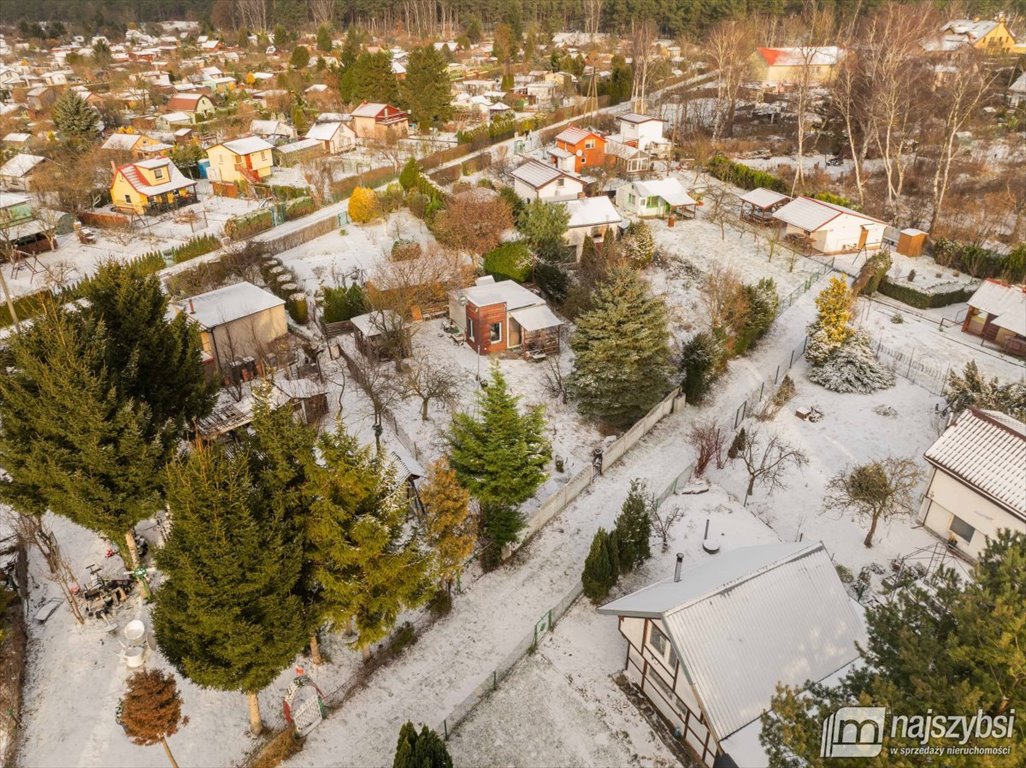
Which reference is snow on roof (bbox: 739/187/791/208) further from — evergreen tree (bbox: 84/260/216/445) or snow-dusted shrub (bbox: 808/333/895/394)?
evergreen tree (bbox: 84/260/216/445)

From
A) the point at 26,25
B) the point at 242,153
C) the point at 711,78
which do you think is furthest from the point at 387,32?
the point at 242,153

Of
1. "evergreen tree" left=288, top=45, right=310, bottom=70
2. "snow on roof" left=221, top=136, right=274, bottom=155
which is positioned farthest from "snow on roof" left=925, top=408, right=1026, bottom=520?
"evergreen tree" left=288, top=45, right=310, bottom=70

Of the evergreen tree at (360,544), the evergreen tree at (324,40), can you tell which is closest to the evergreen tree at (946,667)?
the evergreen tree at (360,544)

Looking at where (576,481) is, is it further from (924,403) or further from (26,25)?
(26,25)

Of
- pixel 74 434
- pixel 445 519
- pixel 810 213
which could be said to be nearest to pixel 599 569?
pixel 445 519

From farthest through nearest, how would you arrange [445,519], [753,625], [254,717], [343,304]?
1. [343,304]
2. [445,519]
3. [254,717]
4. [753,625]

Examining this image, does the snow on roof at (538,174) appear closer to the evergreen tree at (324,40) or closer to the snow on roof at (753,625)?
the snow on roof at (753,625)

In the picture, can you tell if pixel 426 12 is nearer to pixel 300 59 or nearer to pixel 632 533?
pixel 300 59
